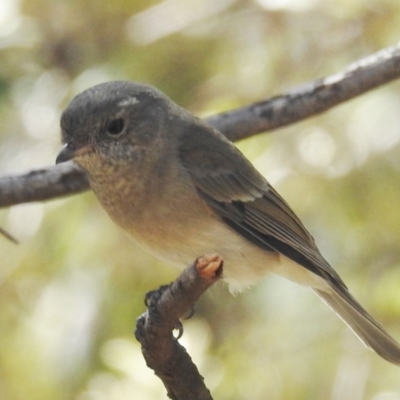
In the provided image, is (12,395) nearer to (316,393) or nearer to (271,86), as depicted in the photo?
(316,393)

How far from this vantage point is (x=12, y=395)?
184 inches

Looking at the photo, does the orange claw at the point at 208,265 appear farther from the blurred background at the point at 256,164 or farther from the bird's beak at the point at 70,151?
the blurred background at the point at 256,164

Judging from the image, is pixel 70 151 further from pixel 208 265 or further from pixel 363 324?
pixel 363 324

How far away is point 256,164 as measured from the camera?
5.04 metres

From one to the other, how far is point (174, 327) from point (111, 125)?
3.79 ft

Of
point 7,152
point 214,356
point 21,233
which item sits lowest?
point 214,356

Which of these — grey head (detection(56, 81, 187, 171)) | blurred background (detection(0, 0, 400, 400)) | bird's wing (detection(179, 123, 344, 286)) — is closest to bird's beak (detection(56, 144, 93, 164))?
grey head (detection(56, 81, 187, 171))

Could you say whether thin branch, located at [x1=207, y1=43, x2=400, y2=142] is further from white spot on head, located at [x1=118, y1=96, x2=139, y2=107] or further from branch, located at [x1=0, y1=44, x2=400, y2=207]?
white spot on head, located at [x1=118, y1=96, x2=139, y2=107]

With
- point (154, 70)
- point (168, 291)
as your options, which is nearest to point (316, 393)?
point (154, 70)

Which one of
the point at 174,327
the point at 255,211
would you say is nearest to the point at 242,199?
the point at 255,211

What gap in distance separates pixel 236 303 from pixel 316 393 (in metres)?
0.76

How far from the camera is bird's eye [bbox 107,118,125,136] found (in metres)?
3.61

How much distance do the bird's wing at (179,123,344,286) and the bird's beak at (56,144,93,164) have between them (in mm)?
485

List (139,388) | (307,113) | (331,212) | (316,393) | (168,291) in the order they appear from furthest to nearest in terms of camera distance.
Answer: (331,212), (316,393), (139,388), (307,113), (168,291)
